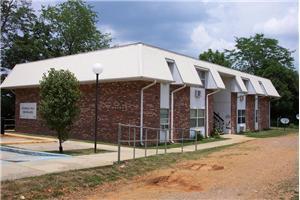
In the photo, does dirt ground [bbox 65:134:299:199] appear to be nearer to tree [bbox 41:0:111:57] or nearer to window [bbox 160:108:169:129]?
window [bbox 160:108:169:129]

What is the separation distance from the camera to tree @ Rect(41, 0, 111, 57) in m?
45.9

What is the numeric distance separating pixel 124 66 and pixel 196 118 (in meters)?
7.11

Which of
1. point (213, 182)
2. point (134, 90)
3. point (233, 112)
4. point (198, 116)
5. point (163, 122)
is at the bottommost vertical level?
point (213, 182)

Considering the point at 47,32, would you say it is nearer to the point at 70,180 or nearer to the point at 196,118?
the point at 196,118

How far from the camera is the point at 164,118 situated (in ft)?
73.0

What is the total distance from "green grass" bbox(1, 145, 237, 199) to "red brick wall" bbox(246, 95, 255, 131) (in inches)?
874

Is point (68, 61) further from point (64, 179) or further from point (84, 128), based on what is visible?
point (64, 179)

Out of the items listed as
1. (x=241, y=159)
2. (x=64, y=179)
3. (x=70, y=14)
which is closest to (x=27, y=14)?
(x=70, y=14)

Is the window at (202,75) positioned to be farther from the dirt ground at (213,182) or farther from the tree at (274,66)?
the tree at (274,66)

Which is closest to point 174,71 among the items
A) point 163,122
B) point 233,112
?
point 163,122

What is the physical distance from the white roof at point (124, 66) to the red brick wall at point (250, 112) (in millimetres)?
7682

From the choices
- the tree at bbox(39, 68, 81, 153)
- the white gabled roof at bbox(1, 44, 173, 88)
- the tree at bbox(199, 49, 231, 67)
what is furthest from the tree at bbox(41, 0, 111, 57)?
the tree at bbox(39, 68, 81, 153)

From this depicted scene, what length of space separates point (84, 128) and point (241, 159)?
384 inches

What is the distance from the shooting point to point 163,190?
9922 millimetres
